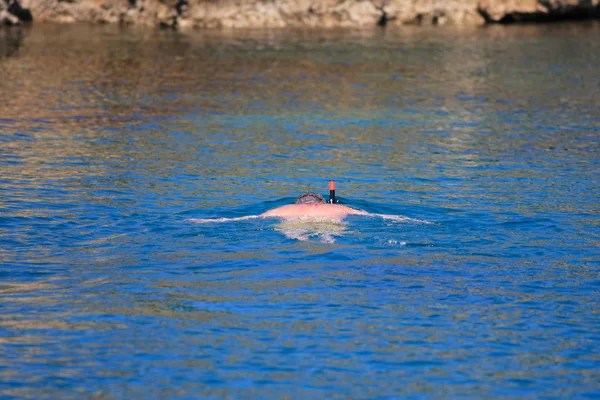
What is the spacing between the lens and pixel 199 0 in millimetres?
47062

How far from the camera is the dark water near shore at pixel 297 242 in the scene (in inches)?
365

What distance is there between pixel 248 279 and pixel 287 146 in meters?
9.65

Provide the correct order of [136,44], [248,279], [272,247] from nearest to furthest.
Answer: [248,279] < [272,247] < [136,44]

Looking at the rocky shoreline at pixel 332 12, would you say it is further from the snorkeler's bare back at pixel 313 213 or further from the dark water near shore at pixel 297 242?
the snorkeler's bare back at pixel 313 213

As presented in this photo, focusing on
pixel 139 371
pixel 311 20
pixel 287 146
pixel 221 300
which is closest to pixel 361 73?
pixel 287 146

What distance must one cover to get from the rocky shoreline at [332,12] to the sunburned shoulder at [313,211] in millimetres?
33904

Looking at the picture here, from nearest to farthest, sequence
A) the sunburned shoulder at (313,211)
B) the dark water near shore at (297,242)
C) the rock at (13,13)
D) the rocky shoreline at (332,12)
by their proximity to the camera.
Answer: the dark water near shore at (297,242)
the sunburned shoulder at (313,211)
the rocky shoreline at (332,12)
the rock at (13,13)

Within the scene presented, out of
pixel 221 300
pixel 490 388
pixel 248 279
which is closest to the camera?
pixel 490 388

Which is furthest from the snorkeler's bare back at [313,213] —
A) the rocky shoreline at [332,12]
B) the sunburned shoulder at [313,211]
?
the rocky shoreline at [332,12]

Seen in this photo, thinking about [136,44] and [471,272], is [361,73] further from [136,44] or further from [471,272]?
[471,272]

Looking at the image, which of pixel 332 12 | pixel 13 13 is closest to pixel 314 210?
pixel 332 12

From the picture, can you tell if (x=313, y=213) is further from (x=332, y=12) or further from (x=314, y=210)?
(x=332, y=12)

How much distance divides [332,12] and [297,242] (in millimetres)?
35261

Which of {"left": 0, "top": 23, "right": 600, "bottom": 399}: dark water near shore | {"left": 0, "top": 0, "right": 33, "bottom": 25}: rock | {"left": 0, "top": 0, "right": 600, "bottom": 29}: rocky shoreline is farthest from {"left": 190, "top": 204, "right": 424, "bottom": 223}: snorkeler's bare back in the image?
{"left": 0, "top": 0, "right": 33, "bottom": 25}: rock
